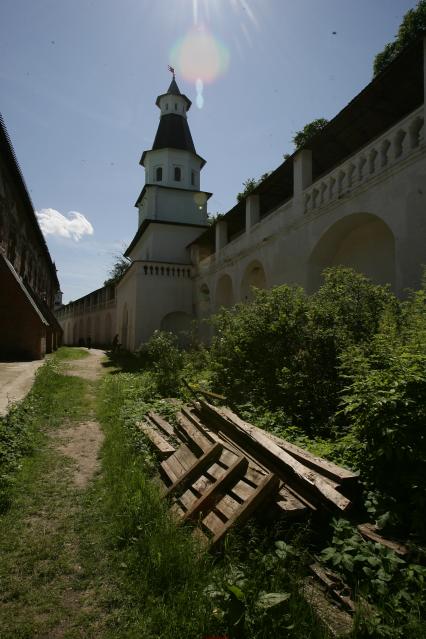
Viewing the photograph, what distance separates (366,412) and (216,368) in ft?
16.0

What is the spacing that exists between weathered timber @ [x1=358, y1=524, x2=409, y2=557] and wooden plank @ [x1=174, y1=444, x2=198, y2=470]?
2.05 meters

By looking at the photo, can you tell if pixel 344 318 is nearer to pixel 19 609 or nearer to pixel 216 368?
pixel 216 368

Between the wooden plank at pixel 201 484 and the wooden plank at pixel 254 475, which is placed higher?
the wooden plank at pixel 254 475

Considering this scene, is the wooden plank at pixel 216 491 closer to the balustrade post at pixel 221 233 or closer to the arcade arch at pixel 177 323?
the balustrade post at pixel 221 233

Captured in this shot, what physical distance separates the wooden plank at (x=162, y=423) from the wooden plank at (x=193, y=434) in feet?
0.60

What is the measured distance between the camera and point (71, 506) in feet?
13.4

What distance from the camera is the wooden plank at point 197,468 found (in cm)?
420

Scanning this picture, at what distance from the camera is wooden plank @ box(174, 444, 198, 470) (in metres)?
4.65

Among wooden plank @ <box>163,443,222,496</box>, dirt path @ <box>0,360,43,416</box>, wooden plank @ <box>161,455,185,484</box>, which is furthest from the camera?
dirt path @ <box>0,360,43,416</box>

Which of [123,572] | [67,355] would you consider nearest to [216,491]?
[123,572]

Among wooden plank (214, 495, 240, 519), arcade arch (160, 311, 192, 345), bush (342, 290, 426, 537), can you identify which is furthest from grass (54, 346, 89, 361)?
bush (342, 290, 426, 537)

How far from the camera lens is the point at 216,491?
151 inches

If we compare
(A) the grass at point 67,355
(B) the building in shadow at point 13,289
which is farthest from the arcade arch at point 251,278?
(A) the grass at point 67,355

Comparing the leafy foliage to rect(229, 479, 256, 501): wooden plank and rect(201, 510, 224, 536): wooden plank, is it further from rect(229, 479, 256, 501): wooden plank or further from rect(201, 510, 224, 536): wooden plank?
rect(201, 510, 224, 536): wooden plank
